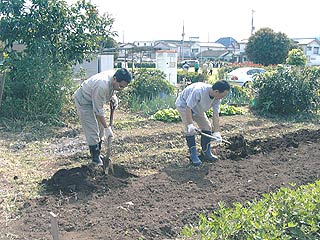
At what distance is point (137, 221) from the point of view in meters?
4.49

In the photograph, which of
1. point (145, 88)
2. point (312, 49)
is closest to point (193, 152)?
point (145, 88)

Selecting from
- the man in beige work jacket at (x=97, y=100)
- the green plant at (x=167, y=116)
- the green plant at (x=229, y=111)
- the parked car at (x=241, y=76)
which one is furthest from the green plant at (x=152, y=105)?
the parked car at (x=241, y=76)

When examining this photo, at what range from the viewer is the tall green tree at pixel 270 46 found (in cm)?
3431

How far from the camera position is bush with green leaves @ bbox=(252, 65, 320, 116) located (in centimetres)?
1176

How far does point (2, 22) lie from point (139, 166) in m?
5.45

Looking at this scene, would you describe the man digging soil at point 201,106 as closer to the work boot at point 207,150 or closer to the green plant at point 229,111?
the work boot at point 207,150

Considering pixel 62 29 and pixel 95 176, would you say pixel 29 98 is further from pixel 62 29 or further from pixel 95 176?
pixel 95 176

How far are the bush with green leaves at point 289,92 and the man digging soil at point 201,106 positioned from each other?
5.49 meters

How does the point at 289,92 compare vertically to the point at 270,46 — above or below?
below

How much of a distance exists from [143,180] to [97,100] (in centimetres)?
124

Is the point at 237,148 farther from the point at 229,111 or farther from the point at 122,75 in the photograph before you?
the point at 229,111

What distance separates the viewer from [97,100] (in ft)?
18.9

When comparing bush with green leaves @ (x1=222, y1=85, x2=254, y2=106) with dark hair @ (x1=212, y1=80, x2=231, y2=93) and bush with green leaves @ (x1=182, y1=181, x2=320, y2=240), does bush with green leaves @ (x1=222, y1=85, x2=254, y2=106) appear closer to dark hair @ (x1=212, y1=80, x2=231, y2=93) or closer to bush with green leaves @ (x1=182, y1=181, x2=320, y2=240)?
dark hair @ (x1=212, y1=80, x2=231, y2=93)

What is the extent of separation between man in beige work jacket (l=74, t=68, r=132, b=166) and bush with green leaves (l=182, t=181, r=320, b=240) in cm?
271
